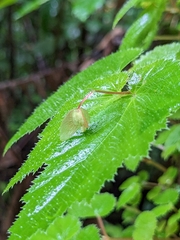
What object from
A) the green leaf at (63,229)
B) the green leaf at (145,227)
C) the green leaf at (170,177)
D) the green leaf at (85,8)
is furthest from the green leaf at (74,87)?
the green leaf at (85,8)

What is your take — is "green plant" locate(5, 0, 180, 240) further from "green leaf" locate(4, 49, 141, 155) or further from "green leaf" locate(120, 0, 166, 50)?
"green leaf" locate(120, 0, 166, 50)

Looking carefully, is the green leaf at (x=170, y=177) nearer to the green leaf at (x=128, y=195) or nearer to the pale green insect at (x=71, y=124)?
the green leaf at (x=128, y=195)

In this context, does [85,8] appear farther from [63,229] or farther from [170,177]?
[63,229]

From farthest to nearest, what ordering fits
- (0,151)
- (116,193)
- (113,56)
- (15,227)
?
(0,151) < (116,193) < (113,56) < (15,227)

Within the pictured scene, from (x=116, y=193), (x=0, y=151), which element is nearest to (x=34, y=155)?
(x=116, y=193)

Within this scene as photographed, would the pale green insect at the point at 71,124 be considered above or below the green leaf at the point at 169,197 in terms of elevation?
above

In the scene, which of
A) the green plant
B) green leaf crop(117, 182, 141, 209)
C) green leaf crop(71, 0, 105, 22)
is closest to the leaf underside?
the green plant

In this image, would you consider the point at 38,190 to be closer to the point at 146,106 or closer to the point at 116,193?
the point at 146,106
